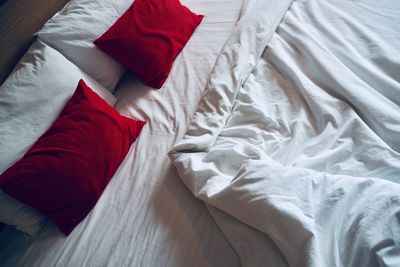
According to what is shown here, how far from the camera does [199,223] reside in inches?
32.1

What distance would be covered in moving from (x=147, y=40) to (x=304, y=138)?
803 millimetres

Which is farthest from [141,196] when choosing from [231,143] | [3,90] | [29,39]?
[29,39]

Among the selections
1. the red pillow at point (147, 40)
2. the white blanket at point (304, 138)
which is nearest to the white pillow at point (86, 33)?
the red pillow at point (147, 40)

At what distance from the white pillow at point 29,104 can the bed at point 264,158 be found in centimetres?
10

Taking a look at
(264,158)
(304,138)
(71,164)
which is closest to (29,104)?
(71,164)

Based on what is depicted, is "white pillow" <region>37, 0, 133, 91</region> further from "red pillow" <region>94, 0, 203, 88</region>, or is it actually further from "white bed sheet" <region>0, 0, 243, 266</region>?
"white bed sheet" <region>0, 0, 243, 266</region>

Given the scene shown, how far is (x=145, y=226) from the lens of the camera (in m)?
0.84

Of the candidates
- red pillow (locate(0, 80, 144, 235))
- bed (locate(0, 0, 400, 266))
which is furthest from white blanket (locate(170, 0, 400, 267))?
red pillow (locate(0, 80, 144, 235))

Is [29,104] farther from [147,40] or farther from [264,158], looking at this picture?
[264,158]

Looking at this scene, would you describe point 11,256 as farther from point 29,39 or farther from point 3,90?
point 29,39

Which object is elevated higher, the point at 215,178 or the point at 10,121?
the point at 215,178

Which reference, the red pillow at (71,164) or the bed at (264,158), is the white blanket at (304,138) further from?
the red pillow at (71,164)

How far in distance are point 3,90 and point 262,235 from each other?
0.94 metres

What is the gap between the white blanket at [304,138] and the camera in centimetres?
65
